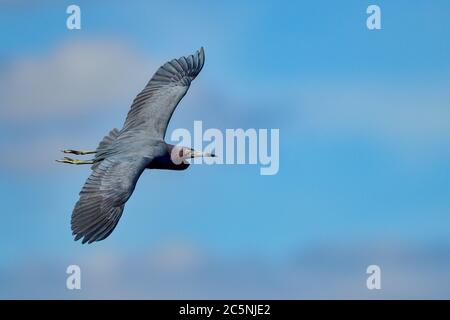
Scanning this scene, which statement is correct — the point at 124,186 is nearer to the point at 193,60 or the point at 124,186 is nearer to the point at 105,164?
the point at 105,164

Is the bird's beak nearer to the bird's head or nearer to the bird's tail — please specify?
the bird's head

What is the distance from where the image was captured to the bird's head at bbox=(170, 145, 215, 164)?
87.5 feet

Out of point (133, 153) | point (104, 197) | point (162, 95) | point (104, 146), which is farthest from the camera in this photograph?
point (162, 95)

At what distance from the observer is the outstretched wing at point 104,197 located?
23.7 meters

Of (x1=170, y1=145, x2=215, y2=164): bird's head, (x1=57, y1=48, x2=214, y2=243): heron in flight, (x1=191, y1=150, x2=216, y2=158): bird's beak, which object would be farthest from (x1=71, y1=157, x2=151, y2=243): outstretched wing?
(x1=191, y1=150, x2=216, y2=158): bird's beak

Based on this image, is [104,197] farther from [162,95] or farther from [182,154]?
[162,95]

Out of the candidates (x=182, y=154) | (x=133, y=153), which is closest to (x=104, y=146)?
(x=133, y=153)

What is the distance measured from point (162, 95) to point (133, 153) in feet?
9.54

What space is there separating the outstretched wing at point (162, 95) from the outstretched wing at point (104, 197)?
222 centimetres

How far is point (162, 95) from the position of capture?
28.2m
